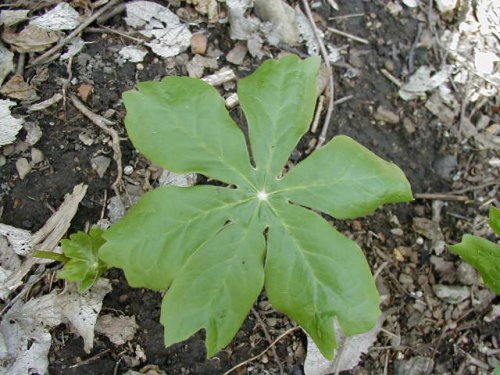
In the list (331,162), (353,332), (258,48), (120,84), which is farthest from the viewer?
(258,48)

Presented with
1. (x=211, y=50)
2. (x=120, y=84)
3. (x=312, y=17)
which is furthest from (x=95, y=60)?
(x=312, y=17)

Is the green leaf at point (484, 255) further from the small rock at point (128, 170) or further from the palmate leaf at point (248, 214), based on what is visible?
the small rock at point (128, 170)

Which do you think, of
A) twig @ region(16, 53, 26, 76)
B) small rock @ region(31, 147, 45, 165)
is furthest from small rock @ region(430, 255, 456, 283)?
twig @ region(16, 53, 26, 76)

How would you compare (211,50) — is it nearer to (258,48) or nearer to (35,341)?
(258,48)

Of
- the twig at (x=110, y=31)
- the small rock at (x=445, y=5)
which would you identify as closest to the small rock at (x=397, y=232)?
the small rock at (x=445, y=5)

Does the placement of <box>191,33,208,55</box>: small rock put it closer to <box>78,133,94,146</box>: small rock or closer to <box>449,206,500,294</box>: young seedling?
<box>78,133,94,146</box>: small rock
